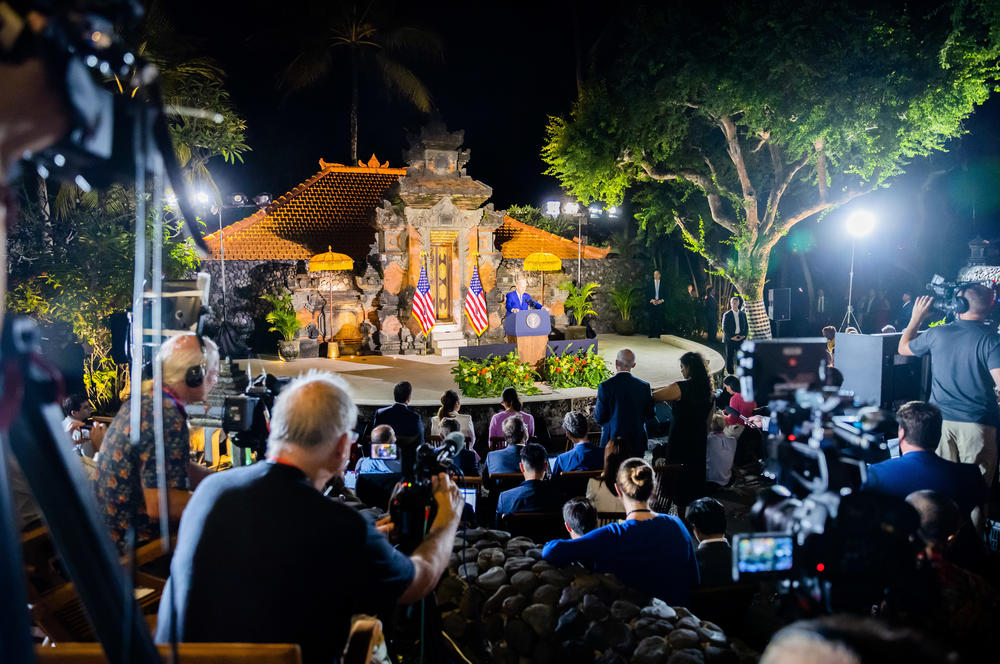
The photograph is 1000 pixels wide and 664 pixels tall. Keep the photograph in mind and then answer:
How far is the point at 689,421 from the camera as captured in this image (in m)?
6.01

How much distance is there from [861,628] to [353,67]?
2656cm

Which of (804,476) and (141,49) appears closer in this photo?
(804,476)

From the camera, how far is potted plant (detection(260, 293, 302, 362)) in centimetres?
1603

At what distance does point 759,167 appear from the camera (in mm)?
17078

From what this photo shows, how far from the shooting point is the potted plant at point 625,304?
21.3 metres

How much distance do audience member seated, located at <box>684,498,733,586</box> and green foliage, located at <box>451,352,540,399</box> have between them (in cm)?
744

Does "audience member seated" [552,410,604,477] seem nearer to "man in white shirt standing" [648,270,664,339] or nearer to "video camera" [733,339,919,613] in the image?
"video camera" [733,339,919,613]

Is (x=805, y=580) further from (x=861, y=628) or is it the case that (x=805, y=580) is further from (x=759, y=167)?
(x=759, y=167)

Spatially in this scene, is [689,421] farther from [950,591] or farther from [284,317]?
[284,317]

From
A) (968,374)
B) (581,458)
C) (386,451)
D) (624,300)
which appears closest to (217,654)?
(386,451)

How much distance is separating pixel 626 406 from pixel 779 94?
9152 mm

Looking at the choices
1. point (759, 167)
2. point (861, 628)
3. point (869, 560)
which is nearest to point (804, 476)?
point (869, 560)

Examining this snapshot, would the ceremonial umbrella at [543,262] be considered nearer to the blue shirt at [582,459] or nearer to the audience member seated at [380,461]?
the blue shirt at [582,459]

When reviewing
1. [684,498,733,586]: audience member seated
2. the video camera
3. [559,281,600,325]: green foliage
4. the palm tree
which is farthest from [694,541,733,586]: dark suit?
the palm tree
